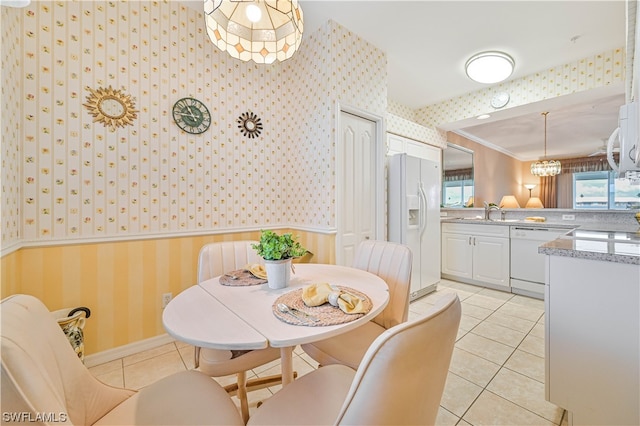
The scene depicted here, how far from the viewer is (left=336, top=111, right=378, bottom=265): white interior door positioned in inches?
101

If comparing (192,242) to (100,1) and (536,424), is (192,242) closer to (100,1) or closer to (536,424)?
(100,1)

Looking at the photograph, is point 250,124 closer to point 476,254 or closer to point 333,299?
point 333,299

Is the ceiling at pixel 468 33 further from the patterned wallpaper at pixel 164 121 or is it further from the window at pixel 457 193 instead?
the window at pixel 457 193

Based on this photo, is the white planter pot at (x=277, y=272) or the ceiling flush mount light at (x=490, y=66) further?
the ceiling flush mount light at (x=490, y=66)

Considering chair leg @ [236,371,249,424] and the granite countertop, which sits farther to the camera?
chair leg @ [236,371,249,424]

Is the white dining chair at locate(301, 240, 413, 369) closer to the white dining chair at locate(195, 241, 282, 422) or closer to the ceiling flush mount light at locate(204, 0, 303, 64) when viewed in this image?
the white dining chair at locate(195, 241, 282, 422)

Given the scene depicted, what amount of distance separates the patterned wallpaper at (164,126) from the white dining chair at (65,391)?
128 centimetres

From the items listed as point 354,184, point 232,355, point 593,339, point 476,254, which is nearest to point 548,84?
point 476,254

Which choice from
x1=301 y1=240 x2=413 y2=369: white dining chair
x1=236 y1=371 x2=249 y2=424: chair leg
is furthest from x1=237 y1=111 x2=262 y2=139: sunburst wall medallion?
x1=236 y1=371 x2=249 y2=424: chair leg

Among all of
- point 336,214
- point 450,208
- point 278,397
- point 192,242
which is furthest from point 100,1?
point 450,208

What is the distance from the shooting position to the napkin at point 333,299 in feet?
3.32

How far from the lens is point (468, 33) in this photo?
2539mm

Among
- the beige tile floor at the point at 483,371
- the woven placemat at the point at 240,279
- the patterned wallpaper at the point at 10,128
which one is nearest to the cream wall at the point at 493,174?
the beige tile floor at the point at 483,371

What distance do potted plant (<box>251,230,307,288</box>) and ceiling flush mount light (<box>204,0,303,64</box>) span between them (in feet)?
3.33
